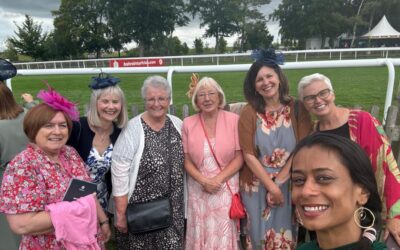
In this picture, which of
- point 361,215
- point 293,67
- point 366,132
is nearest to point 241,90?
point 293,67

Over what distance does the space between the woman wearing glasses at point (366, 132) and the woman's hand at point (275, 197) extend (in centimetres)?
72

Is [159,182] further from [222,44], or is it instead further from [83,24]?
[222,44]

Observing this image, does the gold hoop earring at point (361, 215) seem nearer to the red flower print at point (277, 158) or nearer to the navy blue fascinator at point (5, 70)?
the red flower print at point (277, 158)

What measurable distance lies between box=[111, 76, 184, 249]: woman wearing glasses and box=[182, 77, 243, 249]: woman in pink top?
162 mm

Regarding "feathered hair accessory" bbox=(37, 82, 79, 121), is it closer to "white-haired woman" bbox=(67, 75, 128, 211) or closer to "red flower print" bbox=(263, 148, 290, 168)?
"white-haired woman" bbox=(67, 75, 128, 211)

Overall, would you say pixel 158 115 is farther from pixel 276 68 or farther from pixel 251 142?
pixel 276 68

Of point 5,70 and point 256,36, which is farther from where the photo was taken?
point 256,36

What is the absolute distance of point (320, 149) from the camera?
169 centimetres

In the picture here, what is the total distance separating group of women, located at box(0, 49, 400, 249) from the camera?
257cm

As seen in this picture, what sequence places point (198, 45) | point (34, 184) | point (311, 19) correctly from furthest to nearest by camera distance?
point (198, 45), point (311, 19), point (34, 184)

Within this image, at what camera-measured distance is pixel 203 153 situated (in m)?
3.07

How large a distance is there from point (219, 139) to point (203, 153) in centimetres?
21

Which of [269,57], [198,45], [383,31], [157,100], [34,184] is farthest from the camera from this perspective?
[198,45]

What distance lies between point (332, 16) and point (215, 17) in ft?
79.2
